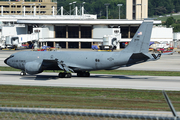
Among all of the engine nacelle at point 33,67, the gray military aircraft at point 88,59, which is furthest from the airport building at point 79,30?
the engine nacelle at point 33,67

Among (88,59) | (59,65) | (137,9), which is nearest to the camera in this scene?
(59,65)

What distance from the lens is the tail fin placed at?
40156 mm

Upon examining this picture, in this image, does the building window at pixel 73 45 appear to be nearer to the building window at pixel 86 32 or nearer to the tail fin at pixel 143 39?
the building window at pixel 86 32

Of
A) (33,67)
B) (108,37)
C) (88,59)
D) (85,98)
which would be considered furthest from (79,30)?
(85,98)

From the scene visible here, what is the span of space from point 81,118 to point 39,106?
502 centimetres

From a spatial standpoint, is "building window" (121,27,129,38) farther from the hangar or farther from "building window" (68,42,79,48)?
"building window" (68,42,79,48)

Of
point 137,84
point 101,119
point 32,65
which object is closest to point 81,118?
point 101,119

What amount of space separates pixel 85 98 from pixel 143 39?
1670 centimetres

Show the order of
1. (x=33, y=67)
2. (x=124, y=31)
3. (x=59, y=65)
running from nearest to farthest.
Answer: (x=33, y=67), (x=59, y=65), (x=124, y=31)

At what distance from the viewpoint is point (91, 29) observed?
5281 inches

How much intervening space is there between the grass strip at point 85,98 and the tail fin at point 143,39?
9992 millimetres

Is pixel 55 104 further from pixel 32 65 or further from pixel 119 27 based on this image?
pixel 119 27

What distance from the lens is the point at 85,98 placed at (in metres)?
27.1

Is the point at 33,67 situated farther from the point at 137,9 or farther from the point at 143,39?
the point at 137,9
